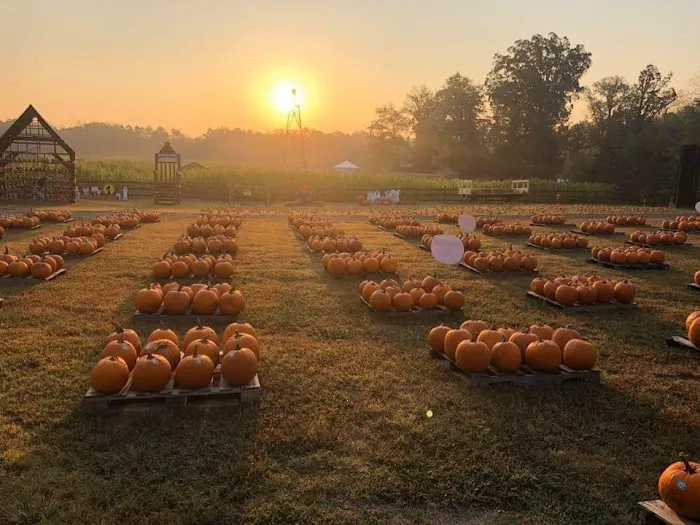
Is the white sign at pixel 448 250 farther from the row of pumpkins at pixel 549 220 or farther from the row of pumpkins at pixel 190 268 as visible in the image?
the row of pumpkins at pixel 549 220

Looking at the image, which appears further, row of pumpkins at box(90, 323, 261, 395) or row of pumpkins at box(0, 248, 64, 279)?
row of pumpkins at box(0, 248, 64, 279)

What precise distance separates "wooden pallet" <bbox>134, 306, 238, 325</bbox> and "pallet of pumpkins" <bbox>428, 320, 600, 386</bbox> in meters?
3.60

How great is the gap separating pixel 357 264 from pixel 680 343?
6138 mm

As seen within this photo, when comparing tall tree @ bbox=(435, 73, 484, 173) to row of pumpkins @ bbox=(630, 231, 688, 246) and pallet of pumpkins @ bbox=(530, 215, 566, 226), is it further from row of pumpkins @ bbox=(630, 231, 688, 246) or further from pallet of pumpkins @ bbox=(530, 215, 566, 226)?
row of pumpkins @ bbox=(630, 231, 688, 246)

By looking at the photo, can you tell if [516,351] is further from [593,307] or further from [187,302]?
[187,302]

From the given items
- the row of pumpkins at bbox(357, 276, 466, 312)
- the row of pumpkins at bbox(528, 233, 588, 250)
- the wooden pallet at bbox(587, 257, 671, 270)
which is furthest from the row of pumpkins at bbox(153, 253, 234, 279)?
the row of pumpkins at bbox(528, 233, 588, 250)

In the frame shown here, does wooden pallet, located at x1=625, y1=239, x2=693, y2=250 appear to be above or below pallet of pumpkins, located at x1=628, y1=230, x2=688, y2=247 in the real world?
below

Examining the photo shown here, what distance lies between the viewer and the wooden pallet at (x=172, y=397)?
17.3 ft

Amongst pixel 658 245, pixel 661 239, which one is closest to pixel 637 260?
pixel 661 239

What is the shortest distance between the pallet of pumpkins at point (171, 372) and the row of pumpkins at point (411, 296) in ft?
10.6

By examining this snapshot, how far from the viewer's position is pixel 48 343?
23.5 ft

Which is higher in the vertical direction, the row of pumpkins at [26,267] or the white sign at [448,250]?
the white sign at [448,250]

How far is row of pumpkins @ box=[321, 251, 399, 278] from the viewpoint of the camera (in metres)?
11.8

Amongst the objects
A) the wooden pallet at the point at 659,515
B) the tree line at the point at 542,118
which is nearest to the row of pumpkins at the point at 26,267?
Answer: the wooden pallet at the point at 659,515
